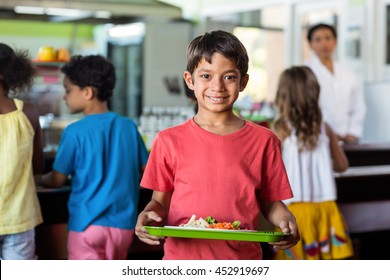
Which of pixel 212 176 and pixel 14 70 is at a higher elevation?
pixel 14 70

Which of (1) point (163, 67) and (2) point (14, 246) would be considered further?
(1) point (163, 67)

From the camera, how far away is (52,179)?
117 inches

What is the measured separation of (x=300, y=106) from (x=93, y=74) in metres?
0.90

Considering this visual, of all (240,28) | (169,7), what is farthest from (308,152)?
(240,28)

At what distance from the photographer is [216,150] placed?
1.94 metres

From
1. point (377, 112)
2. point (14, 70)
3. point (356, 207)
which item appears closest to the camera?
point (14, 70)

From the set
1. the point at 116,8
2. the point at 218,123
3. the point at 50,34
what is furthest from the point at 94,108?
the point at 50,34

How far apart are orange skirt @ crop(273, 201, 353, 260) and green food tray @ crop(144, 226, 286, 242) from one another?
1697mm

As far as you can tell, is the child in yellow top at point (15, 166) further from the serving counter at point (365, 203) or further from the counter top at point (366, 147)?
the counter top at point (366, 147)

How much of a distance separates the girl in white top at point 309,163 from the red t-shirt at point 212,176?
143 centimetres

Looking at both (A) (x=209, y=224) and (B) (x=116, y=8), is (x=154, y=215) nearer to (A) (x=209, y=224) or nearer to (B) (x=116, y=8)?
(A) (x=209, y=224)

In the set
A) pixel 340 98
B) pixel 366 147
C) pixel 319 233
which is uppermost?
pixel 340 98

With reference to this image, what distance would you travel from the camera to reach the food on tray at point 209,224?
6.03ft

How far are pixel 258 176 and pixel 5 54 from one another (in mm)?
1215
